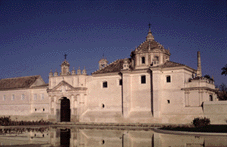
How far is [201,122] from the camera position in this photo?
33906 millimetres

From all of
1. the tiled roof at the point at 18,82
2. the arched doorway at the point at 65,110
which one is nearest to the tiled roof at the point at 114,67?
the arched doorway at the point at 65,110

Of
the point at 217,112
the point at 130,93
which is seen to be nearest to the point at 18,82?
the point at 130,93

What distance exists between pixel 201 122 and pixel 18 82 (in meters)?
35.2

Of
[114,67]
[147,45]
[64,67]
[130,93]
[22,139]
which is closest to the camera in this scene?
[22,139]

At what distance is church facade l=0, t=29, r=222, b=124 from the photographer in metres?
38.4

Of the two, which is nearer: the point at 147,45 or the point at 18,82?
the point at 147,45

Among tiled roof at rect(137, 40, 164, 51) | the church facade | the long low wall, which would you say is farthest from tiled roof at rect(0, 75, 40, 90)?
the long low wall

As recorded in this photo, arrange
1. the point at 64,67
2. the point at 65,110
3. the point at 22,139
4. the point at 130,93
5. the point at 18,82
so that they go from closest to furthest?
the point at 22,139 < the point at 130,93 < the point at 65,110 < the point at 64,67 < the point at 18,82

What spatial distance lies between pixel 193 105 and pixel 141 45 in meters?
11.8

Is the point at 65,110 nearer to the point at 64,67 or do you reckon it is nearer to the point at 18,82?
the point at 64,67

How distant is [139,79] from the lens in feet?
138

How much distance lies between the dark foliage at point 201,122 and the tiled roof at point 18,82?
101 feet

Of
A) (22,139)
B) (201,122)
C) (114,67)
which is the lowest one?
(22,139)

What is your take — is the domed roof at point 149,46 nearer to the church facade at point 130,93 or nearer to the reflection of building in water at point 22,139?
the church facade at point 130,93
